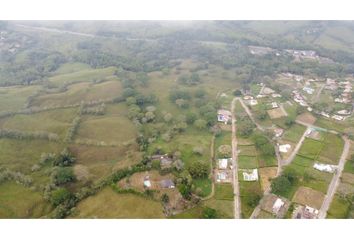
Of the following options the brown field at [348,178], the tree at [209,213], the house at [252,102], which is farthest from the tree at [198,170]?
the house at [252,102]

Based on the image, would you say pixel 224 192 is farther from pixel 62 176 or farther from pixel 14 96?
pixel 14 96

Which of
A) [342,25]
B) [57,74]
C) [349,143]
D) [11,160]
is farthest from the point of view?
[342,25]

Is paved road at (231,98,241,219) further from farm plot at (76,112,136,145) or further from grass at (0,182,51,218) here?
grass at (0,182,51,218)

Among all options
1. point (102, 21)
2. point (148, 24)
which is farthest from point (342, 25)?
point (102, 21)

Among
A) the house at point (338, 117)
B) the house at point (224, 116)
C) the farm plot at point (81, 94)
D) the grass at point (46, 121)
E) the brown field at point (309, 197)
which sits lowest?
the brown field at point (309, 197)

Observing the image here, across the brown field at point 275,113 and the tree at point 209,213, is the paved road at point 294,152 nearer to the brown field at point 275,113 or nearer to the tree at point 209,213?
the brown field at point 275,113

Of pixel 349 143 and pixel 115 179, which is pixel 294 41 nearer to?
pixel 349 143


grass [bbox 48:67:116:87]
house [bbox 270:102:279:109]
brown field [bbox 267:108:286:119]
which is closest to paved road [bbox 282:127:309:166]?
brown field [bbox 267:108:286:119]
